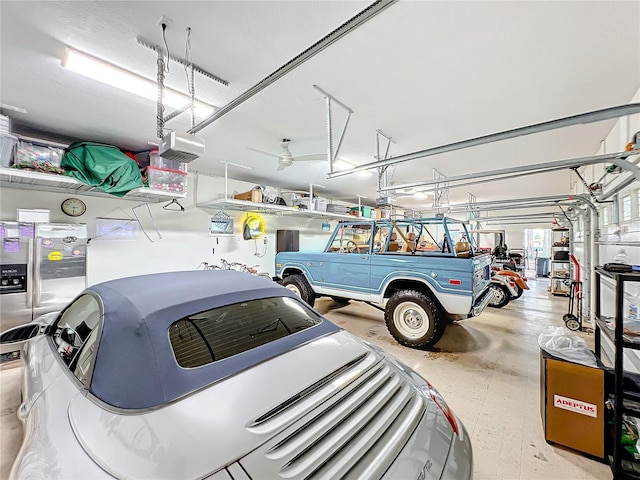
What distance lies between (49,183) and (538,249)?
1704 cm

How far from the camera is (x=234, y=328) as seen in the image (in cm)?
167

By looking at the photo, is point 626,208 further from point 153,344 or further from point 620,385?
point 153,344

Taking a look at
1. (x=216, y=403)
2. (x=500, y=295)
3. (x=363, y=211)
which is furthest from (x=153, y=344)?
(x=363, y=211)

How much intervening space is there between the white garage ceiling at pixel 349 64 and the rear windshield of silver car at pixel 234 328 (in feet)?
6.36

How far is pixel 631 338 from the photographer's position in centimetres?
174

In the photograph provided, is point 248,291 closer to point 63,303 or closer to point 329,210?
point 63,303

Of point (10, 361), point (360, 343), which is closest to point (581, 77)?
point (360, 343)

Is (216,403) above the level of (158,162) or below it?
below

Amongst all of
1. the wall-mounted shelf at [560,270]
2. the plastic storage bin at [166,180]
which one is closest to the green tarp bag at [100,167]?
the plastic storage bin at [166,180]

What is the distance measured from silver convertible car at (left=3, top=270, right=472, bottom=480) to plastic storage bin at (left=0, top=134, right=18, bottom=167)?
2671 millimetres

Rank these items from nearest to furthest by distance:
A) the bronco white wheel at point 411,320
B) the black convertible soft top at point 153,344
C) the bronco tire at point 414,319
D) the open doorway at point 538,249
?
1. the black convertible soft top at point 153,344
2. the bronco tire at point 414,319
3. the bronco white wheel at point 411,320
4. the open doorway at point 538,249

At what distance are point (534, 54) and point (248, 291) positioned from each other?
287 centimetres

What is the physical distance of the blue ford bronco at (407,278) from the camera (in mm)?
3613

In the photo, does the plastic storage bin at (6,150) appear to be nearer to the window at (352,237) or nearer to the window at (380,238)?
the window at (352,237)
